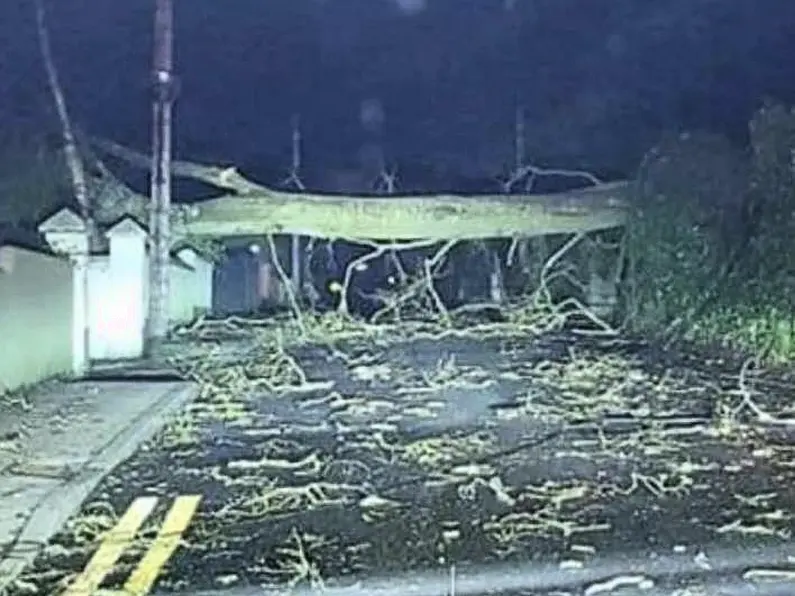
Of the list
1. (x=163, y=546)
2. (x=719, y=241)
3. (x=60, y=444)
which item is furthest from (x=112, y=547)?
(x=719, y=241)

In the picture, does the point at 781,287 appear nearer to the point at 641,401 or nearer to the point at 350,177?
the point at 641,401

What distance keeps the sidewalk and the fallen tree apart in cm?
857

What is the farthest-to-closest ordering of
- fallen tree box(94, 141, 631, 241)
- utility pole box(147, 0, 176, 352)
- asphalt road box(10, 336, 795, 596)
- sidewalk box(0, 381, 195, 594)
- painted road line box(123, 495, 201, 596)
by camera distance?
fallen tree box(94, 141, 631, 241) < utility pole box(147, 0, 176, 352) < sidewalk box(0, 381, 195, 594) < asphalt road box(10, 336, 795, 596) < painted road line box(123, 495, 201, 596)

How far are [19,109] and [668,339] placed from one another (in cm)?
1336

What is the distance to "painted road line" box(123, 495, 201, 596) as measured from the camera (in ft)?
26.4

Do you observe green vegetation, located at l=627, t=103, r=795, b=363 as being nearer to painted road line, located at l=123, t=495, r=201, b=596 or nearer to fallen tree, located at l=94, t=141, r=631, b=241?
fallen tree, located at l=94, t=141, r=631, b=241

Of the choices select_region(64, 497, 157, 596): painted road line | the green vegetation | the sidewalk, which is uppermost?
the green vegetation

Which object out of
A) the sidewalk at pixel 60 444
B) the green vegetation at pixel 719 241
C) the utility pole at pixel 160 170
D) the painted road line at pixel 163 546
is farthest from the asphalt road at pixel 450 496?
the utility pole at pixel 160 170

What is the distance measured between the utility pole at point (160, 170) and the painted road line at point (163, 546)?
16.4 m

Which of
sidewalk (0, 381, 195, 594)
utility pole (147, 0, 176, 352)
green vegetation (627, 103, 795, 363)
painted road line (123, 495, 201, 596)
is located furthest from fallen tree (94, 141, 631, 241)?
painted road line (123, 495, 201, 596)

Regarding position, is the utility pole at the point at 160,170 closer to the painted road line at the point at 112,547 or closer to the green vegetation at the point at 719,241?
the green vegetation at the point at 719,241

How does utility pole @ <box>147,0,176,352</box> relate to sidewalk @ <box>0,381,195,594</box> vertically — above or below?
above

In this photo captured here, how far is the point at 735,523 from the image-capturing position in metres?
9.77

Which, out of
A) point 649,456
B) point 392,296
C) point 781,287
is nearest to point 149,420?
point 649,456
